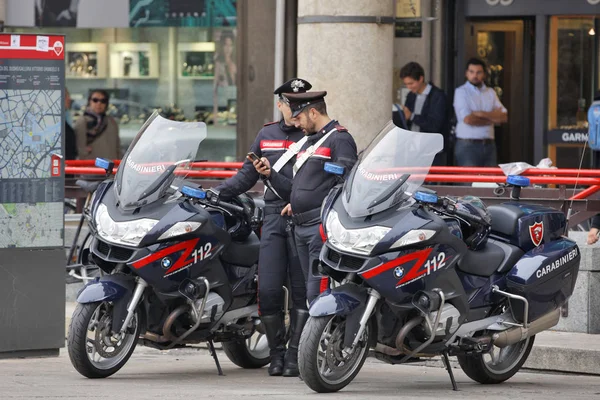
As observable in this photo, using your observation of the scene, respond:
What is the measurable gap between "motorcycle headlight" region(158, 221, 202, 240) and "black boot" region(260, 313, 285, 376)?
0.80m

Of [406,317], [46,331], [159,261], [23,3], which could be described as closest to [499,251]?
[406,317]

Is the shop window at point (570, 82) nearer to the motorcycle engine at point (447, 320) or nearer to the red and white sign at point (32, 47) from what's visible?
the red and white sign at point (32, 47)

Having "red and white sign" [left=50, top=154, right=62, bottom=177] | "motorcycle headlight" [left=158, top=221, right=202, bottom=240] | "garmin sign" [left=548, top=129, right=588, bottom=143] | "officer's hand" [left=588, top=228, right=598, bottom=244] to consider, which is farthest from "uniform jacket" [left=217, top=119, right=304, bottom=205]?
"garmin sign" [left=548, top=129, right=588, bottom=143]

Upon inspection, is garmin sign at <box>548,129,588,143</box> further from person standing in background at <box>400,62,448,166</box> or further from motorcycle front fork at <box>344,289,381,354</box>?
motorcycle front fork at <box>344,289,381,354</box>

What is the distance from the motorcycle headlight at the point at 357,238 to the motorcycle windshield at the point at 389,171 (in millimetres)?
114

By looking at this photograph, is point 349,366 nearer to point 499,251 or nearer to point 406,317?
point 406,317

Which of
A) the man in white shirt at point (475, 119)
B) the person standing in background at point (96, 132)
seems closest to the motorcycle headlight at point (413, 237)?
the man in white shirt at point (475, 119)

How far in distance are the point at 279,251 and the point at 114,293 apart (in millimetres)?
1163

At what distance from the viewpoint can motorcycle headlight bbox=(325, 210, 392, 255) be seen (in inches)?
312

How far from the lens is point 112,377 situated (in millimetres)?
8672

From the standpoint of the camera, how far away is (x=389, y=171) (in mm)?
8180

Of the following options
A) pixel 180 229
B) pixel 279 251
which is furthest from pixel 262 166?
pixel 180 229

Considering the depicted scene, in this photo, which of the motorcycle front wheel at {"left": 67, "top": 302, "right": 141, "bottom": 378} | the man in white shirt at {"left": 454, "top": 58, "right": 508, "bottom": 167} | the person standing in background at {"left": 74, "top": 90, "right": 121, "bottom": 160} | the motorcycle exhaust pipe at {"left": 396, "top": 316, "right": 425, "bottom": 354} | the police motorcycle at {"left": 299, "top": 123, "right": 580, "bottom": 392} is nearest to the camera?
the police motorcycle at {"left": 299, "top": 123, "right": 580, "bottom": 392}

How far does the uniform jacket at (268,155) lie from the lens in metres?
9.09
